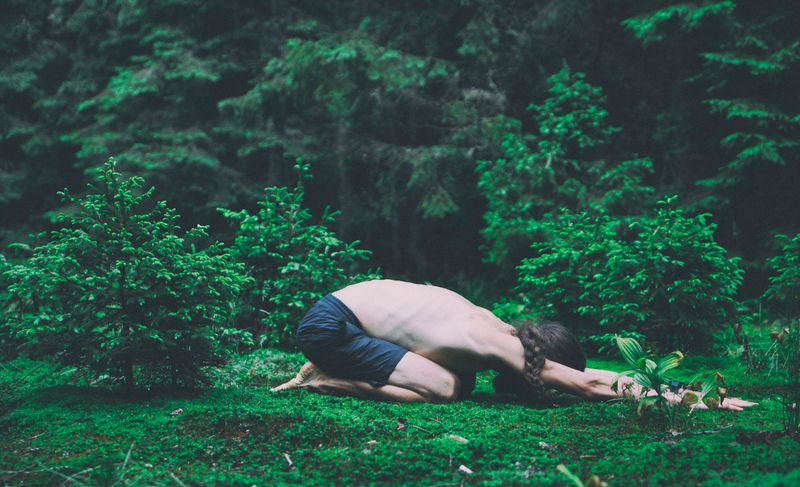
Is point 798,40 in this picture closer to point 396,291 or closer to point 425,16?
point 425,16

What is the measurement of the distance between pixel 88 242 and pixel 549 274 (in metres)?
4.19

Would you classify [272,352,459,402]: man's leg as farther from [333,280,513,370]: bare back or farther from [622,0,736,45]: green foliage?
[622,0,736,45]: green foliage

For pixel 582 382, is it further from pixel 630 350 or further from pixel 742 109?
pixel 742 109

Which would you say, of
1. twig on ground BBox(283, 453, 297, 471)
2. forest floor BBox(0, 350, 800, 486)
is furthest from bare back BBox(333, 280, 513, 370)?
twig on ground BBox(283, 453, 297, 471)

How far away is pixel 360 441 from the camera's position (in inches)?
121

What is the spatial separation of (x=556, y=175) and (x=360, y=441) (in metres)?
6.51

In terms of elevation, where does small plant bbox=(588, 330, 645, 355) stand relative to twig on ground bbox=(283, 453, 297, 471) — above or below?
above

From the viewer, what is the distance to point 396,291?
13.7 feet

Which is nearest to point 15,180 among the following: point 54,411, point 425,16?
point 425,16

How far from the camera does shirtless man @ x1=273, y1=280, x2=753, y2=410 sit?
3867 mm

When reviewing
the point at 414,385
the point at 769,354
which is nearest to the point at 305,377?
the point at 414,385

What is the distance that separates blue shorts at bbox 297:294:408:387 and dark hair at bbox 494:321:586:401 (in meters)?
0.74

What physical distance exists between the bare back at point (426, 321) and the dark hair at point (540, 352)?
0.21m

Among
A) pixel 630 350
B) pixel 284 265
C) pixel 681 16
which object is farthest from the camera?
pixel 681 16
